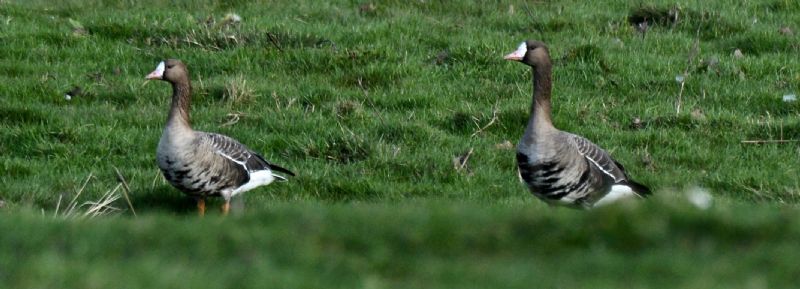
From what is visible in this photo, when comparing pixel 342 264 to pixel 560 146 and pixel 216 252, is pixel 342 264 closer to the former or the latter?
pixel 216 252

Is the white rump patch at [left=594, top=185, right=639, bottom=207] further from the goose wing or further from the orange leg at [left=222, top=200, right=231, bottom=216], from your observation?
the orange leg at [left=222, top=200, right=231, bottom=216]

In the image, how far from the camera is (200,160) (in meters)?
10.6

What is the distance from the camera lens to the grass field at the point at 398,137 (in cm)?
627

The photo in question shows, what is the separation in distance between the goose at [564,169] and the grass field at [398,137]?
0.39 m

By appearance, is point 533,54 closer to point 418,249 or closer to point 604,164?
point 604,164

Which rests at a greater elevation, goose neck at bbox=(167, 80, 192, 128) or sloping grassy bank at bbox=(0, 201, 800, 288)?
→ sloping grassy bank at bbox=(0, 201, 800, 288)

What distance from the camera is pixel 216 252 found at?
650 centimetres

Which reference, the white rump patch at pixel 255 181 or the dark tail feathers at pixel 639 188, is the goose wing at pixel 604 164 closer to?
the dark tail feathers at pixel 639 188

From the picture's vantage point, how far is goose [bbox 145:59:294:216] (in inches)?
414

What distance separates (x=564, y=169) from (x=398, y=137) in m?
3.03

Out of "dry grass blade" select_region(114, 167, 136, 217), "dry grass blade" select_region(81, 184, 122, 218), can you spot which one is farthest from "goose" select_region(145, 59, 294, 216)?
"dry grass blade" select_region(81, 184, 122, 218)

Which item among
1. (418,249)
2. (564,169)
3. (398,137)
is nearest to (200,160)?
(398,137)

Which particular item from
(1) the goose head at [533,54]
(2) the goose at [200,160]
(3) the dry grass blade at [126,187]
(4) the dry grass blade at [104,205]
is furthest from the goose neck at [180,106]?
(1) the goose head at [533,54]

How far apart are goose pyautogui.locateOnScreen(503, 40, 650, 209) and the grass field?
39 centimetres
